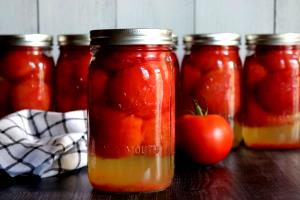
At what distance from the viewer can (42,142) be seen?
94 cm

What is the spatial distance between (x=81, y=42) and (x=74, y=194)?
14.1 inches

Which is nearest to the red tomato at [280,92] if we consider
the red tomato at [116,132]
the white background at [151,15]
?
the white background at [151,15]

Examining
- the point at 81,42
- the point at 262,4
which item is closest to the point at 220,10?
the point at 262,4

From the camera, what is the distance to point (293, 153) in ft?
3.38

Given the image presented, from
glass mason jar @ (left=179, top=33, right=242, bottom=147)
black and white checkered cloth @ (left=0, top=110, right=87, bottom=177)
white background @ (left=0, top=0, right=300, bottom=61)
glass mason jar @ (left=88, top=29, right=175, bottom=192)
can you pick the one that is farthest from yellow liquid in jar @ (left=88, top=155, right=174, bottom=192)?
white background @ (left=0, top=0, right=300, bottom=61)

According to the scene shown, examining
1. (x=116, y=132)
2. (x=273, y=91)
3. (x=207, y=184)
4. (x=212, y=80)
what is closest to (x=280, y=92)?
(x=273, y=91)

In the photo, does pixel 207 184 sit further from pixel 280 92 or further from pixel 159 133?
pixel 280 92

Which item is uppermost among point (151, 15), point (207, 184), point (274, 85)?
point (151, 15)

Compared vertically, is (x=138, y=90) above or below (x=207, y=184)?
above

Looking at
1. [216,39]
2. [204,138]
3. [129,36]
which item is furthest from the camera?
[216,39]

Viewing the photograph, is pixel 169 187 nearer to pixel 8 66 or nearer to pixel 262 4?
pixel 8 66

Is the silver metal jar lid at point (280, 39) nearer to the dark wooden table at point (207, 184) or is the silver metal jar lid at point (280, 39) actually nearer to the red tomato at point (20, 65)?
the dark wooden table at point (207, 184)

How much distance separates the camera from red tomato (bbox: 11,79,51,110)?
3.44 feet

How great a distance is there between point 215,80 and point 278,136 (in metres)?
0.14
